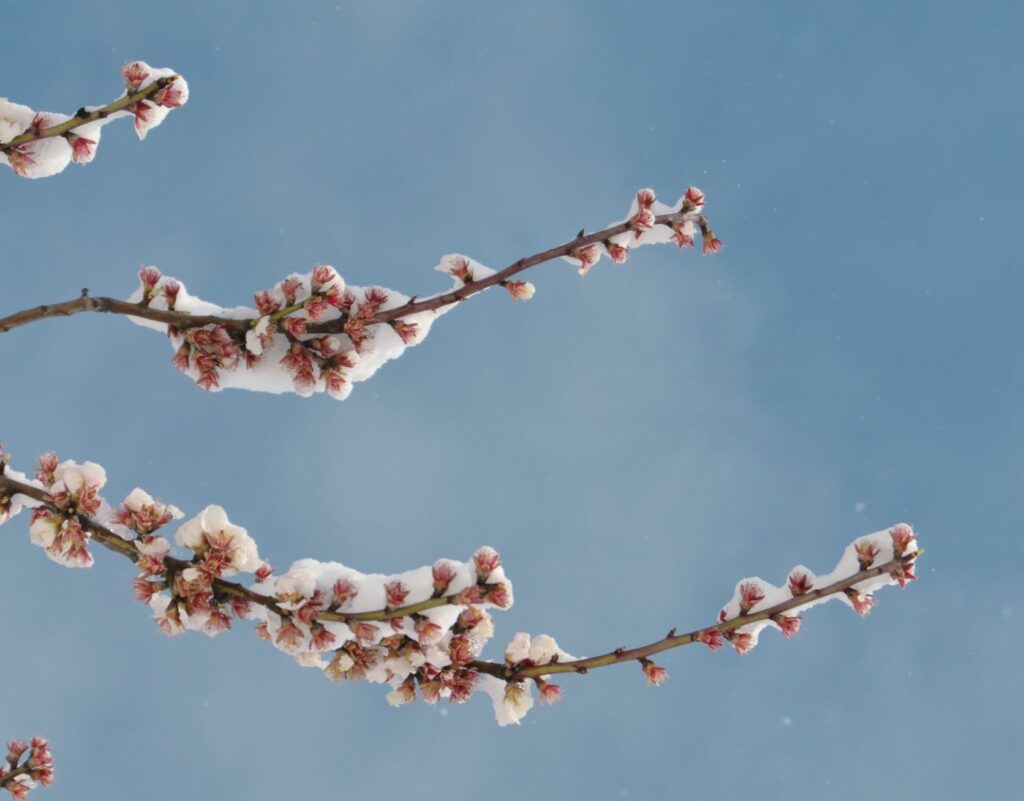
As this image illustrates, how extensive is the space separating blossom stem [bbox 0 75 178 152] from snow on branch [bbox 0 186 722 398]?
2.95 feet

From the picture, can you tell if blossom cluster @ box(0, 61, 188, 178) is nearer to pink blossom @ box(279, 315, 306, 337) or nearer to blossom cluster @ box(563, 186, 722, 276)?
pink blossom @ box(279, 315, 306, 337)

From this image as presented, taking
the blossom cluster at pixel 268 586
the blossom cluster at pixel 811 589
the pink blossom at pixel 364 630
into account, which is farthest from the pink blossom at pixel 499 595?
the blossom cluster at pixel 811 589

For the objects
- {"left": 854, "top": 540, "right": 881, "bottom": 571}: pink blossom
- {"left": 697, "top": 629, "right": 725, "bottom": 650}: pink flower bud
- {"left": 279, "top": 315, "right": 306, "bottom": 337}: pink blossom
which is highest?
{"left": 279, "top": 315, "right": 306, "bottom": 337}: pink blossom

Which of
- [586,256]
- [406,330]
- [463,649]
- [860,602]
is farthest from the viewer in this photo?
[586,256]

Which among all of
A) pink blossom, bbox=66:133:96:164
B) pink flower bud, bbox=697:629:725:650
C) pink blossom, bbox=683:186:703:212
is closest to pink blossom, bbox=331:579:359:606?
pink flower bud, bbox=697:629:725:650

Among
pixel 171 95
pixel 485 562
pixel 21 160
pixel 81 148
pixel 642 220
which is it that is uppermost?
pixel 171 95

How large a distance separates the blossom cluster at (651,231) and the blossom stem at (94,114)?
2.54m

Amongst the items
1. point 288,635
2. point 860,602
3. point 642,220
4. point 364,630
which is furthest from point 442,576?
point 642,220

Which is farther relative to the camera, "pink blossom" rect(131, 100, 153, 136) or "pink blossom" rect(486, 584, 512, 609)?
"pink blossom" rect(131, 100, 153, 136)

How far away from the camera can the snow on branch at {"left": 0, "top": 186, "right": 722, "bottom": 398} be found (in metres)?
5.19

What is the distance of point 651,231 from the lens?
20.2 ft

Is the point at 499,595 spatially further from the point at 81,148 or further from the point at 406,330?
the point at 81,148

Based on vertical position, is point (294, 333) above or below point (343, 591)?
above

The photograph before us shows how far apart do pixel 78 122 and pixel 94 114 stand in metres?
0.10
